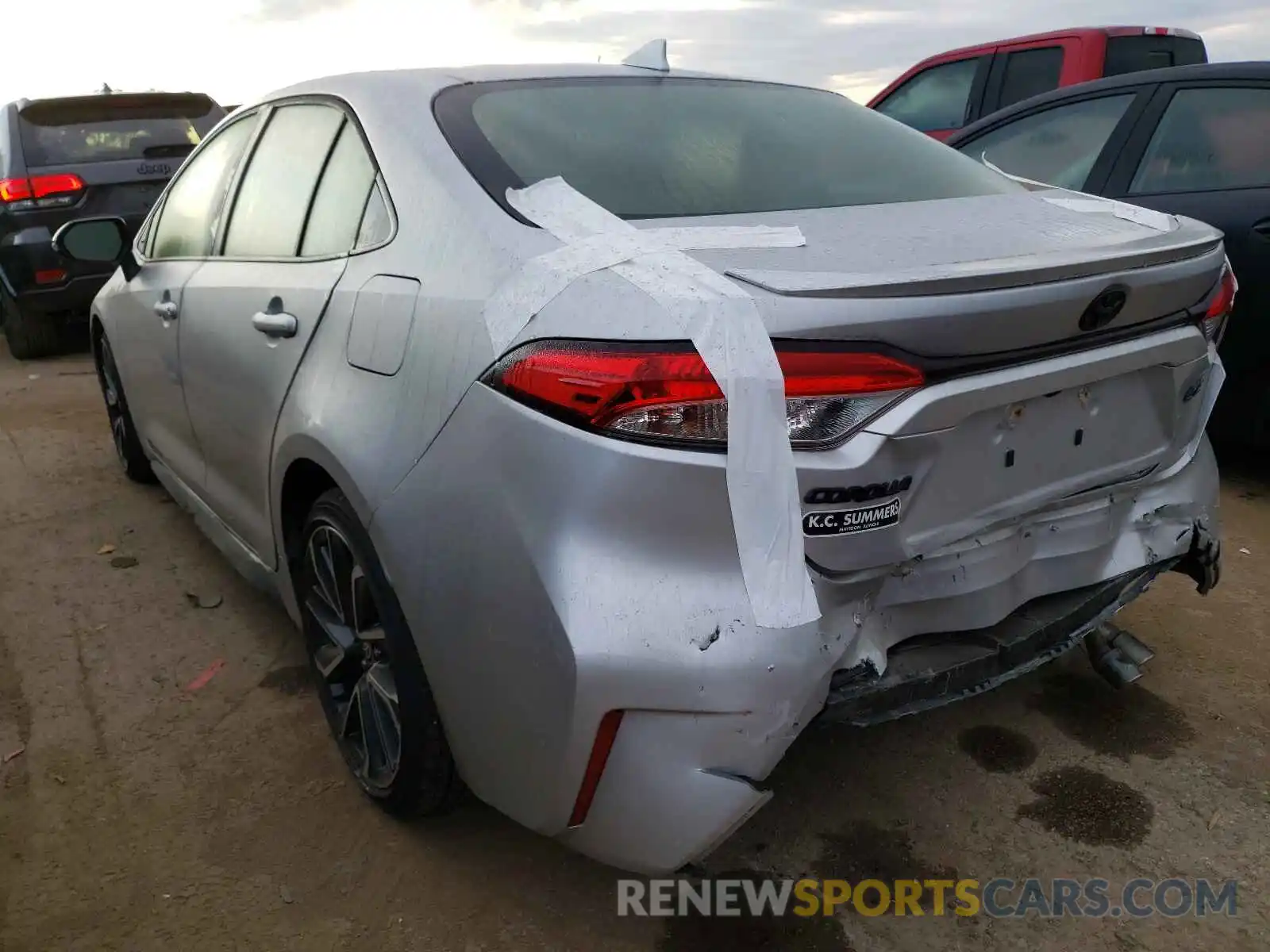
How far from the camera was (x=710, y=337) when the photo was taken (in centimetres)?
146

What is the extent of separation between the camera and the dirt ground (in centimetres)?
195

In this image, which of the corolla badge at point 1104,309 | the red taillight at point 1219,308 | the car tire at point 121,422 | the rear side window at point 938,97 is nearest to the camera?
the corolla badge at point 1104,309

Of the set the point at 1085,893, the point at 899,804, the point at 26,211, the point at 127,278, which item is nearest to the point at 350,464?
the point at 899,804

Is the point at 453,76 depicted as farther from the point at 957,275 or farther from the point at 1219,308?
the point at 1219,308

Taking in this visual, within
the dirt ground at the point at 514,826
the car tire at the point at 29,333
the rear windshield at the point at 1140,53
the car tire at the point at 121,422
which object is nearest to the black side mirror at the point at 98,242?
the car tire at the point at 121,422

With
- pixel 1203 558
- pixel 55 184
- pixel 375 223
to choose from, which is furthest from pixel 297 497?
pixel 55 184

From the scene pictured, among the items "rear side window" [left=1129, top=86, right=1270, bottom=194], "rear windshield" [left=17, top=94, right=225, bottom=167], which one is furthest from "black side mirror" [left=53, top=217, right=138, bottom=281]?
"rear side window" [left=1129, top=86, right=1270, bottom=194]

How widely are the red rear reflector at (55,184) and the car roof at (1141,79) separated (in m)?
5.29

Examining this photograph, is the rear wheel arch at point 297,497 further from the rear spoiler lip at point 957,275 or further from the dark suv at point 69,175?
the dark suv at point 69,175

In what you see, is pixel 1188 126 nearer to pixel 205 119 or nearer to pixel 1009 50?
pixel 1009 50

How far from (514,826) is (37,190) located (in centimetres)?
599

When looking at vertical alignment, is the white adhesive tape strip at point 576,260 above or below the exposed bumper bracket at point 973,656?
above

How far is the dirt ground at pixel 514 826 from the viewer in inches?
76.8

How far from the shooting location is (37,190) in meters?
6.39
